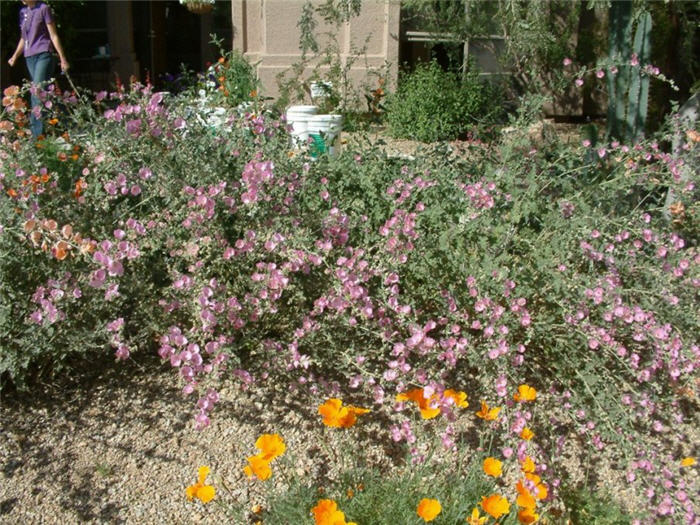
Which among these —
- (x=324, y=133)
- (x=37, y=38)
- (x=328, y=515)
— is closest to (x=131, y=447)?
(x=328, y=515)

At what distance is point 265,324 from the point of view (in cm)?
273

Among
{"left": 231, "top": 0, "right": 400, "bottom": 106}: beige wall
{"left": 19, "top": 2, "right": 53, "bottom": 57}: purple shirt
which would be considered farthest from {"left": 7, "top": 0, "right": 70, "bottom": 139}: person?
{"left": 231, "top": 0, "right": 400, "bottom": 106}: beige wall

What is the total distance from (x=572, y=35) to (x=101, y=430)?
29.5 feet

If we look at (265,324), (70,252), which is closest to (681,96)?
(265,324)

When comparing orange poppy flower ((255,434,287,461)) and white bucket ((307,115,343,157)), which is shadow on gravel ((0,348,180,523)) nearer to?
orange poppy flower ((255,434,287,461))

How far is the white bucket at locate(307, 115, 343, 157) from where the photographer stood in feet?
11.1

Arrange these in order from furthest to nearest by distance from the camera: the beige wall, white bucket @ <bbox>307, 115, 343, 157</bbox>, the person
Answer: the beige wall < the person < white bucket @ <bbox>307, 115, 343, 157</bbox>

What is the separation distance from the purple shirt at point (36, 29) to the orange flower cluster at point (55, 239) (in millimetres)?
4484

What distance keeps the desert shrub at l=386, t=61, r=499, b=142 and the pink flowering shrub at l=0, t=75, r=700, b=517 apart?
16.1 feet

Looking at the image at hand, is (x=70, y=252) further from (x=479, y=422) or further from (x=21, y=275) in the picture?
(x=479, y=422)

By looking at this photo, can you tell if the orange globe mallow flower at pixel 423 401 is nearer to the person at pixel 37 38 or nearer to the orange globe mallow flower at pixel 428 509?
the orange globe mallow flower at pixel 428 509

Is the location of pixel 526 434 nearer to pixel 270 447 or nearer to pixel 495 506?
pixel 495 506

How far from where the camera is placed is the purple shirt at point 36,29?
623 cm

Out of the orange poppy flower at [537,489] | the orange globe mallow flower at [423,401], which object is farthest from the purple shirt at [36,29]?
the orange poppy flower at [537,489]
